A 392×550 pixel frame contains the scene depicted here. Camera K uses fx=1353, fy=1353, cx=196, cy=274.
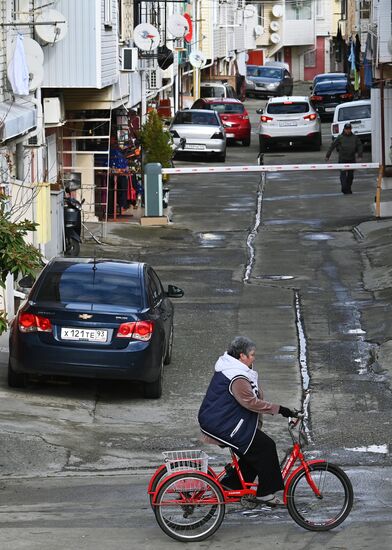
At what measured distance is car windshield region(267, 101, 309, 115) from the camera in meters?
42.0

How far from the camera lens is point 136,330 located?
1354cm

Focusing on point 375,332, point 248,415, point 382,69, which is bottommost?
point 375,332

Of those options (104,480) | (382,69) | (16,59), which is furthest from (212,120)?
(104,480)

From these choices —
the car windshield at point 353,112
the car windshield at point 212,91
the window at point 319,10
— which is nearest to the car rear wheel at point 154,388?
the car windshield at point 353,112

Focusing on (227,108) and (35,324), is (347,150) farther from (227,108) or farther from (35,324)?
(35,324)

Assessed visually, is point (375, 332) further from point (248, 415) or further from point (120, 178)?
point (120, 178)

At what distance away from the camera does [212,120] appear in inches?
1581

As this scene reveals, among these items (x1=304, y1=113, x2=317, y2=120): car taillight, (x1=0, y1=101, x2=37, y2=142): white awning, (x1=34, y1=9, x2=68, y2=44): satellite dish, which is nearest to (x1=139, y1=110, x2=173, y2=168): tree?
(x1=34, y1=9, x2=68, y2=44): satellite dish

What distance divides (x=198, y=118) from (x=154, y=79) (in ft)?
7.94

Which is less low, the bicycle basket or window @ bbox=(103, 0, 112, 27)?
window @ bbox=(103, 0, 112, 27)

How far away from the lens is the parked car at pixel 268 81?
2680 inches

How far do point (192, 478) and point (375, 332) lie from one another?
893 cm

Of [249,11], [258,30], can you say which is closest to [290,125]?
[249,11]

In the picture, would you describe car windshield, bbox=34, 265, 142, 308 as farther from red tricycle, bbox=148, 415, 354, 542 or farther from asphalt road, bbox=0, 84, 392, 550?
red tricycle, bbox=148, 415, 354, 542
